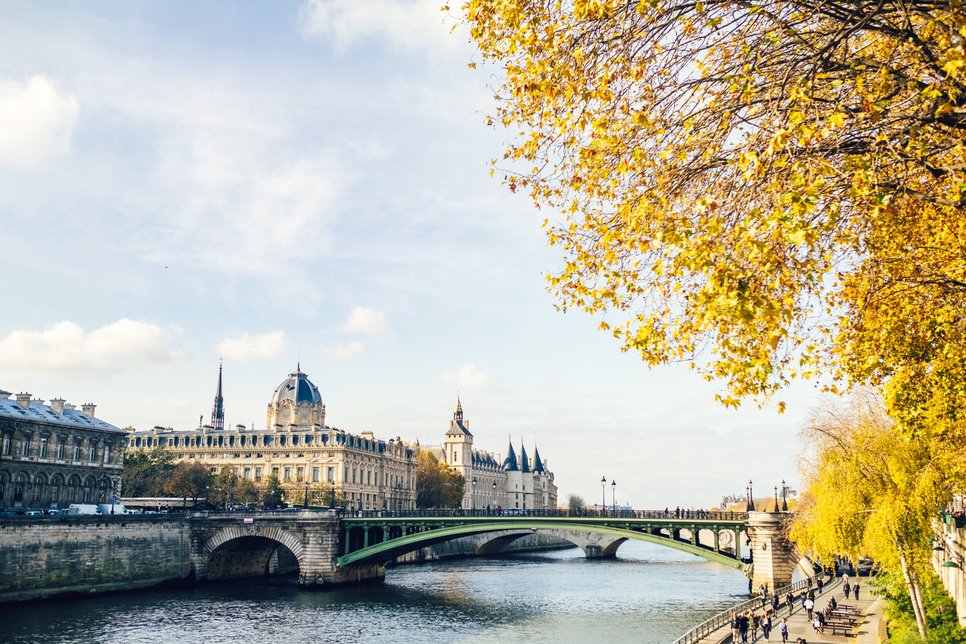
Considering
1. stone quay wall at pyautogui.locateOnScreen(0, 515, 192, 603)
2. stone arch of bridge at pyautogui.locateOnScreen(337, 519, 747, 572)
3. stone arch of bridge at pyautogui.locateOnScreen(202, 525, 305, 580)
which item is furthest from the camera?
stone arch of bridge at pyautogui.locateOnScreen(202, 525, 305, 580)

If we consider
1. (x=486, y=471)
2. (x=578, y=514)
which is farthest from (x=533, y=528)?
(x=486, y=471)

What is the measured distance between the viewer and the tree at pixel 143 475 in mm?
90375

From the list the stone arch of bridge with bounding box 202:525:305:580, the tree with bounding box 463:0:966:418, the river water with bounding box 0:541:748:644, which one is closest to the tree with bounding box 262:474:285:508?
the stone arch of bridge with bounding box 202:525:305:580

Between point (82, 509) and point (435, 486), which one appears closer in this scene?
point (82, 509)

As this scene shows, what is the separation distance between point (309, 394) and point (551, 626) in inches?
3286

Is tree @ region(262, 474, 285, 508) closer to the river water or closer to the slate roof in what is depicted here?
the slate roof

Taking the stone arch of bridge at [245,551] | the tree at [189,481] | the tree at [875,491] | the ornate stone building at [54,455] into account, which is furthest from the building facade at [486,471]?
the tree at [875,491]

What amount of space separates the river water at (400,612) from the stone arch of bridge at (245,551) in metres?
2.11

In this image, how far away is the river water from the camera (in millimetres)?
38906

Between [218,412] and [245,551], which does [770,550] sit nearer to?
[245,551]

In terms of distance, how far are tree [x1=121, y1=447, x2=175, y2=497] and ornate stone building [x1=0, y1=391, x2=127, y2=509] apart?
69.2 feet

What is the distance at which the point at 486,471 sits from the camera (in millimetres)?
175750

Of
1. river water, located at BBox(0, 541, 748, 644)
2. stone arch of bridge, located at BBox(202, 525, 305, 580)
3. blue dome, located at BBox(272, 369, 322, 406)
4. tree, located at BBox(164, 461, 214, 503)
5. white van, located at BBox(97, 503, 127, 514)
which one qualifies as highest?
blue dome, located at BBox(272, 369, 322, 406)

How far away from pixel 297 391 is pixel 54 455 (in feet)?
184
